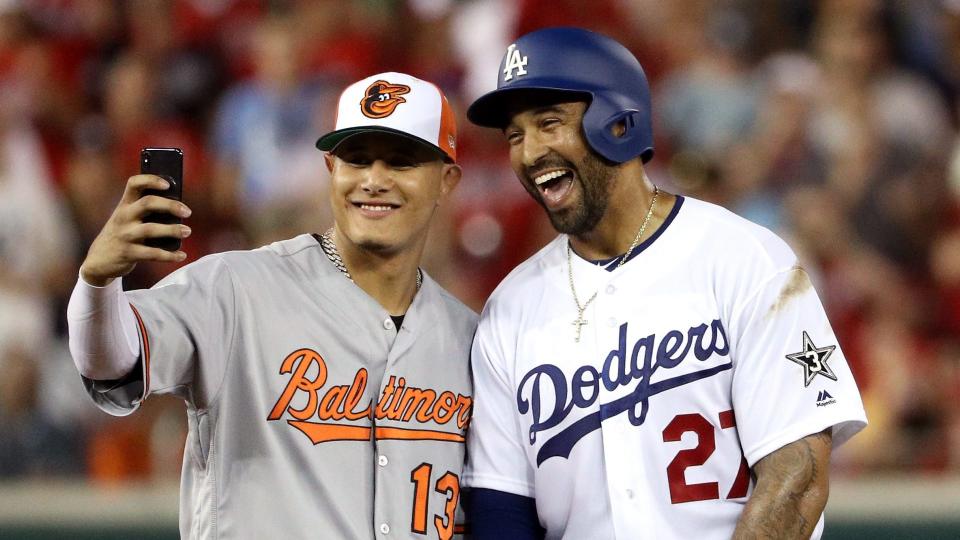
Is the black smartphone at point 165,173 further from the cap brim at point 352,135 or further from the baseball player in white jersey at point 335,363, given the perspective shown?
the cap brim at point 352,135

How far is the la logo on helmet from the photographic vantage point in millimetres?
3041

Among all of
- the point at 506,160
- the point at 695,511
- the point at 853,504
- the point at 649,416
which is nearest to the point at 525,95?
the point at 649,416

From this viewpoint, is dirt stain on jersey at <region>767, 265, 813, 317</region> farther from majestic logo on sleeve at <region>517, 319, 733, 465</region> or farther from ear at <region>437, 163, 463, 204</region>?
ear at <region>437, 163, 463, 204</region>

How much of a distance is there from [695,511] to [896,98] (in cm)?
386

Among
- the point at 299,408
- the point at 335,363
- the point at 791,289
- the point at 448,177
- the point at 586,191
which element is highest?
the point at 448,177

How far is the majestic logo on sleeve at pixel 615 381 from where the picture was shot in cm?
293

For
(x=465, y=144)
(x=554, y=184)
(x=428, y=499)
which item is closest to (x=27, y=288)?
(x=465, y=144)

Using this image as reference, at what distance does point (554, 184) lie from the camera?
123 inches

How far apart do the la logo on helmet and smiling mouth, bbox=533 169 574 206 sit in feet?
0.83

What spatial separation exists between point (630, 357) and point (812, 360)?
419 mm

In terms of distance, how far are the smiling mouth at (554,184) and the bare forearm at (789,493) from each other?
800mm

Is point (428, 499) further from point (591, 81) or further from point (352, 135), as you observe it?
point (591, 81)

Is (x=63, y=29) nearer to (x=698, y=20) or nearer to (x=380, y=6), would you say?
(x=380, y=6)

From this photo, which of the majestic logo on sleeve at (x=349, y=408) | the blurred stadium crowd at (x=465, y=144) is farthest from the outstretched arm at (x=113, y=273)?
the blurred stadium crowd at (x=465, y=144)
